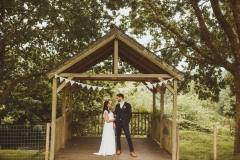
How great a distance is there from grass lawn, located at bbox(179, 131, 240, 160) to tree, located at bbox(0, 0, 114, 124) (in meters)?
7.10

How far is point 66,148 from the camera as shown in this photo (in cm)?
1155

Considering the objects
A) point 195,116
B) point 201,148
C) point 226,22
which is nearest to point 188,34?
point 226,22

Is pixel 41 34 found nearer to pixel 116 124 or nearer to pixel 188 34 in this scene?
pixel 116 124

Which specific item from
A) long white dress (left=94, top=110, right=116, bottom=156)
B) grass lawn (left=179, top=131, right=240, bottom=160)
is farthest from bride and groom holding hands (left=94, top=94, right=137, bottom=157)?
grass lawn (left=179, top=131, right=240, bottom=160)

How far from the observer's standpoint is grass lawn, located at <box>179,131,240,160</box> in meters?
13.8

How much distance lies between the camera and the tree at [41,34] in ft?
40.9

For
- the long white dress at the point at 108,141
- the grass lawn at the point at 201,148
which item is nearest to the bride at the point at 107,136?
the long white dress at the point at 108,141

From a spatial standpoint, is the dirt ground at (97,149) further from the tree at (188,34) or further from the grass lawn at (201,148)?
the tree at (188,34)

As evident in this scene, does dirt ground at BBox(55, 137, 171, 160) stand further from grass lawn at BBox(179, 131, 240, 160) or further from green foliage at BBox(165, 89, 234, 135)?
green foliage at BBox(165, 89, 234, 135)

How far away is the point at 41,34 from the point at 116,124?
595cm

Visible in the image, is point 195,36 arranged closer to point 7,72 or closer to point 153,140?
point 153,140

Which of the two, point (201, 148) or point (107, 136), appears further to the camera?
point (201, 148)

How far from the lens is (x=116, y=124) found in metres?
10.3

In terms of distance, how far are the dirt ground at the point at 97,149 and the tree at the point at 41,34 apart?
4.04 meters
